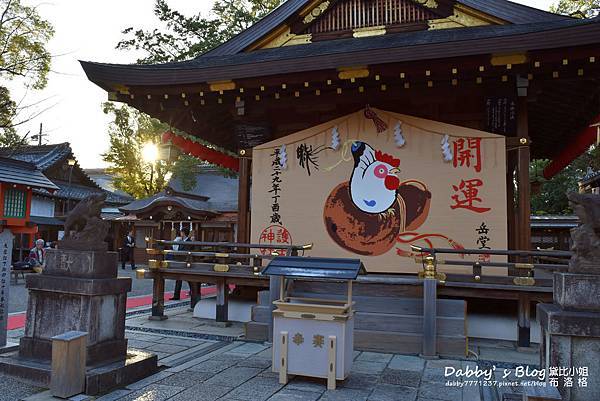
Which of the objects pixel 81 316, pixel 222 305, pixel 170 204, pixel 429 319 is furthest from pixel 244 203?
pixel 170 204

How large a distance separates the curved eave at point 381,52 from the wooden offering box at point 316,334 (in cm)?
369

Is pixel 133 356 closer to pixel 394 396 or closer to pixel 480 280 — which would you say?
pixel 394 396

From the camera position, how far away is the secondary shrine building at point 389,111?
702cm

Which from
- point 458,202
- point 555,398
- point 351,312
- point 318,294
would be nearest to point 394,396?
point 351,312

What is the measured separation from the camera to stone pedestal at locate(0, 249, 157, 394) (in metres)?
4.81

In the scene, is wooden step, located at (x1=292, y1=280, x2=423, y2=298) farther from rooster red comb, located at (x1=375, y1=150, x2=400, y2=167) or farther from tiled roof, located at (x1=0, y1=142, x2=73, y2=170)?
tiled roof, located at (x1=0, y1=142, x2=73, y2=170)

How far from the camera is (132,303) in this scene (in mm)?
11289

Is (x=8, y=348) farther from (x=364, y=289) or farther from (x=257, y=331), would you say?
(x=364, y=289)

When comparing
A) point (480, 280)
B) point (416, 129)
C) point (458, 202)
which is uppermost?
point (416, 129)

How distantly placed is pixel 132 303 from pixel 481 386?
9067 millimetres

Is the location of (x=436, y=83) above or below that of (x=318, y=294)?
above

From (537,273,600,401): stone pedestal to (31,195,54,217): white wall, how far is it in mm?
28344

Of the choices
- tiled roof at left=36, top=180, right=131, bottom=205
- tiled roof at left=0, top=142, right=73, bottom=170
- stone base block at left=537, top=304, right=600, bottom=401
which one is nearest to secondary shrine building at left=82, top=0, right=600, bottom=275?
stone base block at left=537, top=304, right=600, bottom=401

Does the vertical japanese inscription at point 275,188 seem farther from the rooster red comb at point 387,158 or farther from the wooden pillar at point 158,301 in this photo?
the wooden pillar at point 158,301
